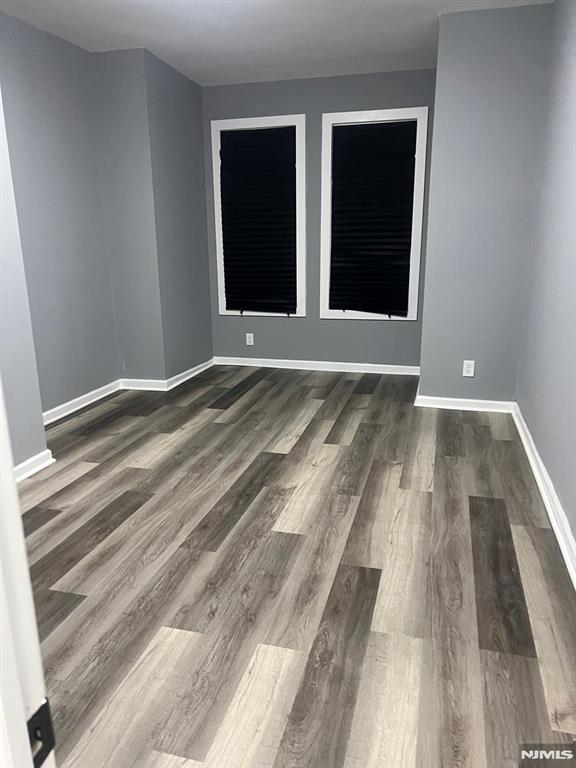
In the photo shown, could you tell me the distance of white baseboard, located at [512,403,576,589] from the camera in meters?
2.05

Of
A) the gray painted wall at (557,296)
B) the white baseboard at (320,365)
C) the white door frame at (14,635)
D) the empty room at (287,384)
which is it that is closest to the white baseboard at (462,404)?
the empty room at (287,384)

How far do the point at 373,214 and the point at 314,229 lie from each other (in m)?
0.55

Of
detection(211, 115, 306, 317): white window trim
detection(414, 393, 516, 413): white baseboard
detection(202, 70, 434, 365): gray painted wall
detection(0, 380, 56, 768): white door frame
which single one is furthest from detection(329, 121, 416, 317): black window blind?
detection(0, 380, 56, 768): white door frame

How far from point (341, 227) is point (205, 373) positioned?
6.07ft

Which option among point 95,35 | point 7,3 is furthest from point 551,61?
point 7,3

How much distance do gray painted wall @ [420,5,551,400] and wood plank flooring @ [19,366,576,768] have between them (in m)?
0.75

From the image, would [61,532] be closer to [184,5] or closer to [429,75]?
[184,5]

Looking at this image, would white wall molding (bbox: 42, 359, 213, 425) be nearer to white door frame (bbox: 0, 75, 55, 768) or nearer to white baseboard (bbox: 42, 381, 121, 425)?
white baseboard (bbox: 42, 381, 121, 425)

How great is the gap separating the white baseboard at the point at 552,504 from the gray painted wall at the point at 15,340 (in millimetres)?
2624

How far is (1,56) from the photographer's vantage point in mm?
3244

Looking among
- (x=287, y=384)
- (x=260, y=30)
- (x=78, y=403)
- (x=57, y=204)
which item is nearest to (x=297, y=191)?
(x=260, y=30)

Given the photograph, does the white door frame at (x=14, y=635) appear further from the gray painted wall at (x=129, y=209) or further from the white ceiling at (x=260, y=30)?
the gray painted wall at (x=129, y=209)

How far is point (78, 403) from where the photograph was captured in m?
4.11

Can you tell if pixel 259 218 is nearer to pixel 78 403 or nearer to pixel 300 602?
pixel 78 403
